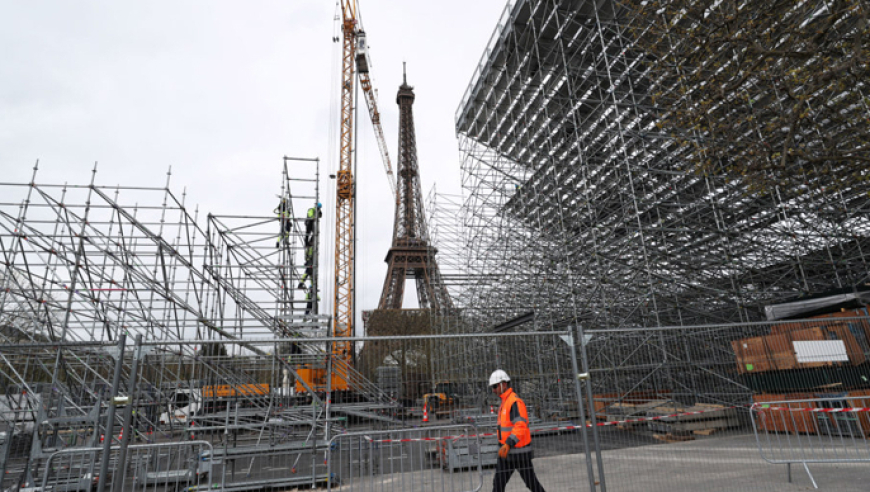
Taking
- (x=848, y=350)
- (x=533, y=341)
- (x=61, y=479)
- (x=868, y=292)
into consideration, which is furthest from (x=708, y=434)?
(x=61, y=479)

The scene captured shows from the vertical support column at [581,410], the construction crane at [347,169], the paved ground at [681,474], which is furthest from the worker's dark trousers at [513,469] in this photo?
the construction crane at [347,169]

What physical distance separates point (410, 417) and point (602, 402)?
354 centimetres

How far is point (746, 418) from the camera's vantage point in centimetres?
649

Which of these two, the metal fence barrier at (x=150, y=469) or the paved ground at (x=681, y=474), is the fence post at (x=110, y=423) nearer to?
the metal fence barrier at (x=150, y=469)

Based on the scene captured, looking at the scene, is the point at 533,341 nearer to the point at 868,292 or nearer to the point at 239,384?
the point at 868,292

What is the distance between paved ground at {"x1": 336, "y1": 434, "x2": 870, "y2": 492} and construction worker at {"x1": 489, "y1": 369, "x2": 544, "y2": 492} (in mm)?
869

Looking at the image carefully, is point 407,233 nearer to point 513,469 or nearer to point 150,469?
point 150,469

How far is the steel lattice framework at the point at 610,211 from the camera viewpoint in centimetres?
1244

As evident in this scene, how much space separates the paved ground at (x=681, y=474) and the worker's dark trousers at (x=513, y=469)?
2.81ft

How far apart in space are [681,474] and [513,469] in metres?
3.42

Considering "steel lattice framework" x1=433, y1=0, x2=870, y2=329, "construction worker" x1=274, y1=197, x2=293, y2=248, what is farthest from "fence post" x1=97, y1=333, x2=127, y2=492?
"steel lattice framework" x1=433, y1=0, x2=870, y2=329

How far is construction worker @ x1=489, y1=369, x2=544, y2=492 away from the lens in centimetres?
398

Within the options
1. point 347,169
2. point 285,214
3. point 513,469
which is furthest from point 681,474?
point 347,169

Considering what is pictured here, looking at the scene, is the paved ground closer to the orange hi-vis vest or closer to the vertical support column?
the orange hi-vis vest
